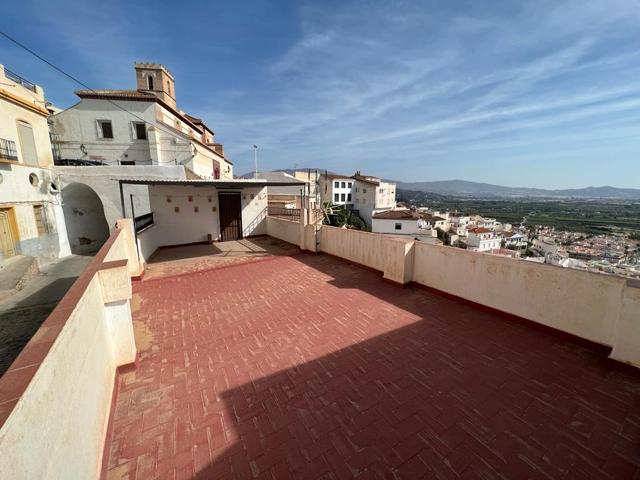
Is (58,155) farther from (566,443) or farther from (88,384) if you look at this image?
(566,443)

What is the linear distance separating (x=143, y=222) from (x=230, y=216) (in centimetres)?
427

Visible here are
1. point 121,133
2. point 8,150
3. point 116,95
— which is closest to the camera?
point 8,150

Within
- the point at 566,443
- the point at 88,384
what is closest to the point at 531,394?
the point at 566,443

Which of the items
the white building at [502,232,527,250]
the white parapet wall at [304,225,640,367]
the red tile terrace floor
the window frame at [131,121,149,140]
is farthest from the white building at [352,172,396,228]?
the red tile terrace floor

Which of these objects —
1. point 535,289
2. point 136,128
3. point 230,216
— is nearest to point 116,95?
point 136,128

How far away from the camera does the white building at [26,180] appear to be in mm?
11508

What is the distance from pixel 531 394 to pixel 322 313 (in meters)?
3.52

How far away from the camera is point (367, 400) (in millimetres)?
3359

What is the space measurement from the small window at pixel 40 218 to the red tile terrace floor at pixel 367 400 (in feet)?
40.7

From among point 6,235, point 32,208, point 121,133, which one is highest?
point 121,133

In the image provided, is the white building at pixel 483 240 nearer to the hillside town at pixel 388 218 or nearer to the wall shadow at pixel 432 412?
the hillside town at pixel 388 218

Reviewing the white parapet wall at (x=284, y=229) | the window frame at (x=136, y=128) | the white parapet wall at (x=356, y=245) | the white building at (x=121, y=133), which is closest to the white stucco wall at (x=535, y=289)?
the white parapet wall at (x=356, y=245)

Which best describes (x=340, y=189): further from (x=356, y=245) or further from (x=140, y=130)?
(x=356, y=245)

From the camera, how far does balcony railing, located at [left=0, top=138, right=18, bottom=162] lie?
11.2 metres
